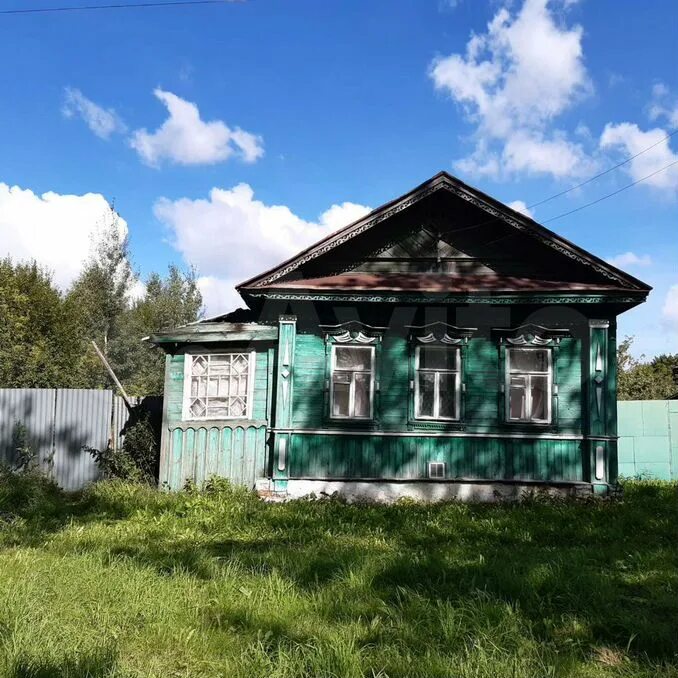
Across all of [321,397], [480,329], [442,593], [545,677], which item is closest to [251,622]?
[442,593]

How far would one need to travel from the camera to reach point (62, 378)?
2705 centimetres

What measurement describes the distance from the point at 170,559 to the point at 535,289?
6.85 meters

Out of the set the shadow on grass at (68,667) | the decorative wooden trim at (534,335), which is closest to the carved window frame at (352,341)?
the decorative wooden trim at (534,335)

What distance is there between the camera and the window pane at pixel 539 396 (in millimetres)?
9664

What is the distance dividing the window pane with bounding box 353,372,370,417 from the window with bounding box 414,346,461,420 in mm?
803

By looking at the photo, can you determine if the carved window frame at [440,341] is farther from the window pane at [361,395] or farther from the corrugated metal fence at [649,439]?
the corrugated metal fence at [649,439]

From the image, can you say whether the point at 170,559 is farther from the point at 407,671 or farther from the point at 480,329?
the point at 480,329

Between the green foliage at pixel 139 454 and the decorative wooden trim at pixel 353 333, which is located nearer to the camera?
the decorative wooden trim at pixel 353 333

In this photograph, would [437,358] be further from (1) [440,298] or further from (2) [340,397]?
(2) [340,397]

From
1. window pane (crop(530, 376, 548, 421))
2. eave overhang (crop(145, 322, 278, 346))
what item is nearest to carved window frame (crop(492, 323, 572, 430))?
window pane (crop(530, 376, 548, 421))

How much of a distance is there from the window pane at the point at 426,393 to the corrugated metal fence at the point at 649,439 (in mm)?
6113

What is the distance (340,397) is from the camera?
9.72 metres

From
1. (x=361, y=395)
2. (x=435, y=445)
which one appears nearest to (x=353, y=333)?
(x=361, y=395)

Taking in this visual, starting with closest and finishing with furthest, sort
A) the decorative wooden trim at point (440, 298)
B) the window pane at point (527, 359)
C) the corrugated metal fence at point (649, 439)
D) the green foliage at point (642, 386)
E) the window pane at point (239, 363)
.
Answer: the decorative wooden trim at point (440, 298)
the window pane at point (527, 359)
the window pane at point (239, 363)
the corrugated metal fence at point (649, 439)
the green foliage at point (642, 386)
